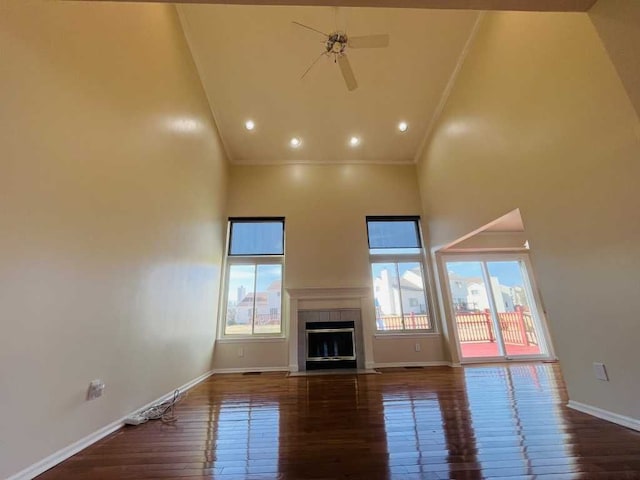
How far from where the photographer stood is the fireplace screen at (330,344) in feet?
15.1

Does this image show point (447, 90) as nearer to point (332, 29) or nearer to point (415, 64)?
point (415, 64)

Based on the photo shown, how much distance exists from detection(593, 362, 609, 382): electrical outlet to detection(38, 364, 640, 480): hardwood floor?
305 mm

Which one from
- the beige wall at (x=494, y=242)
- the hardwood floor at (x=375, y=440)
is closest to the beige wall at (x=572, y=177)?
the hardwood floor at (x=375, y=440)

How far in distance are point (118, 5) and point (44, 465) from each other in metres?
3.16

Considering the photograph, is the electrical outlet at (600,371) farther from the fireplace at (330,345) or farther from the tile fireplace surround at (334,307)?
the fireplace at (330,345)

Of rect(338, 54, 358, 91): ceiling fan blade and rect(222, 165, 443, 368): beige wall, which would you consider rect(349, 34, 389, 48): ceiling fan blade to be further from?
rect(222, 165, 443, 368): beige wall

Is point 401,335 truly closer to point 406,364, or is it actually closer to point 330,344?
point 406,364

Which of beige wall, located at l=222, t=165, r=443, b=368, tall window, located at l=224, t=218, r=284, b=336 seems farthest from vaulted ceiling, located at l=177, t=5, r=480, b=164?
tall window, located at l=224, t=218, r=284, b=336

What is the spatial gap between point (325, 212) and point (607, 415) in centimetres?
429

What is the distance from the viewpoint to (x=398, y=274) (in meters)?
5.13

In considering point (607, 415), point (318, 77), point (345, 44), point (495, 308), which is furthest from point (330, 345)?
point (345, 44)

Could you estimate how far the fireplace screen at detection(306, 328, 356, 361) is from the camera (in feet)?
15.1

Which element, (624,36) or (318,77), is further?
(318,77)

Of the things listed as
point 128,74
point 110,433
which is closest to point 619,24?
point 128,74
